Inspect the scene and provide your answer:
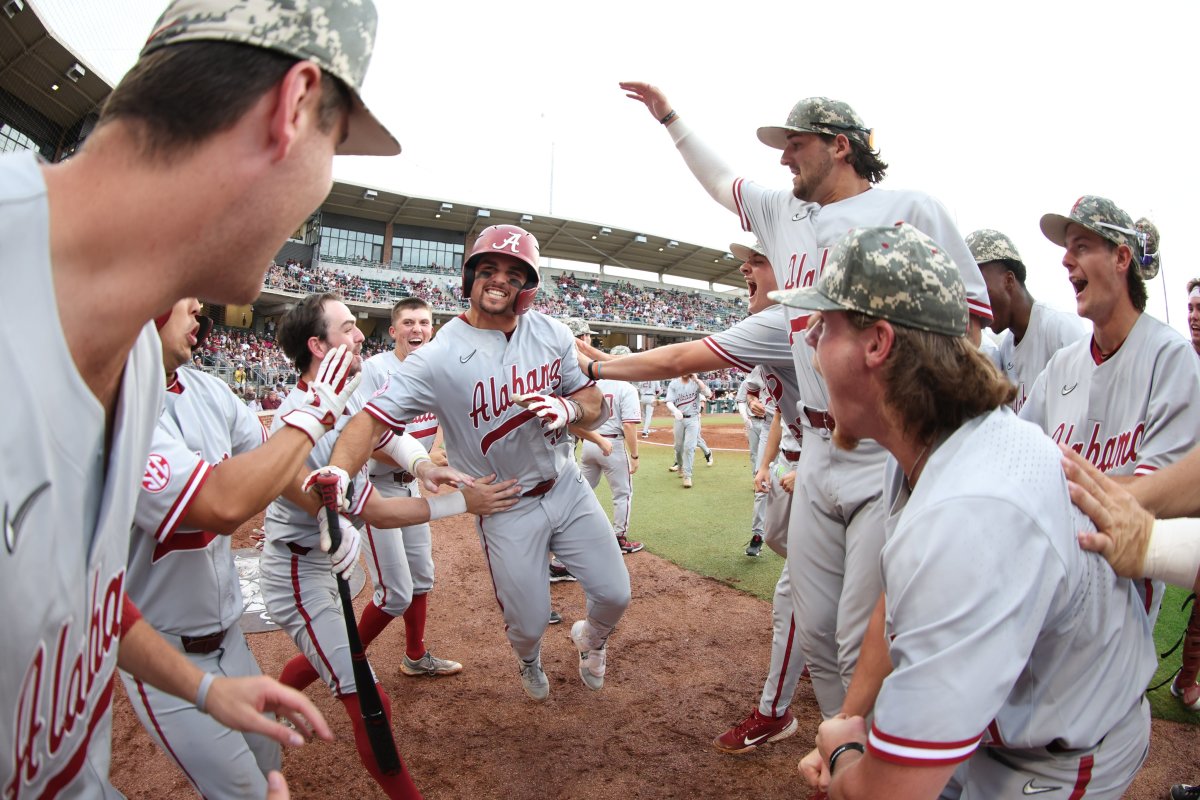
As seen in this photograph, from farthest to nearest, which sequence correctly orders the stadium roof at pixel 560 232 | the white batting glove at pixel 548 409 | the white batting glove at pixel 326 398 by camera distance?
1. the stadium roof at pixel 560 232
2. the white batting glove at pixel 548 409
3. the white batting glove at pixel 326 398

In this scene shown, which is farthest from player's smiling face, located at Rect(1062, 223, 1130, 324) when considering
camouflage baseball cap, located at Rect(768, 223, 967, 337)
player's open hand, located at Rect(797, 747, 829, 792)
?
player's open hand, located at Rect(797, 747, 829, 792)

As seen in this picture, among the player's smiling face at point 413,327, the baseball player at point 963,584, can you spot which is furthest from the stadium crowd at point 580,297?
the baseball player at point 963,584

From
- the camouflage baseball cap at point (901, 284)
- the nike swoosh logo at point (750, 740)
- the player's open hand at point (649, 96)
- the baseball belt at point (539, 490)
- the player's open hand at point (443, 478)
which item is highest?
the player's open hand at point (649, 96)

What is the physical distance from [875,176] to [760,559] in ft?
16.0

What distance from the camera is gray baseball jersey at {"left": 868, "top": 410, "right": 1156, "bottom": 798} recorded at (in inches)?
51.3

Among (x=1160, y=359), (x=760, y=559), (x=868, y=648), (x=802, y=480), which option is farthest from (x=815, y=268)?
(x=760, y=559)

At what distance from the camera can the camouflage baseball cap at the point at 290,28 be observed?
3.55ft

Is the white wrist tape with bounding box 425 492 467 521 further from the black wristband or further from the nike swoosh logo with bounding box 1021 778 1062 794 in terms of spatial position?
the nike swoosh logo with bounding box 1021 778 1062 794

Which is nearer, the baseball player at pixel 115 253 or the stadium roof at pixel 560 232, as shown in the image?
the baseball player at pixel 115 253

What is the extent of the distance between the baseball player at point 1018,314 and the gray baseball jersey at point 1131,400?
3.26 ft

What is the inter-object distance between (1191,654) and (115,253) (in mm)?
5212

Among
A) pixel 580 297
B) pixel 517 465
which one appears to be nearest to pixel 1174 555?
pixel 517 465

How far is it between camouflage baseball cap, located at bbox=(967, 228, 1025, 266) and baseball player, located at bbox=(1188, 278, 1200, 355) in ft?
3.26

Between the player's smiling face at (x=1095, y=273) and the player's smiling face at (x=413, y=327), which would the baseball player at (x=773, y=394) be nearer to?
the player's smiling face at (x=1095, y=273)
